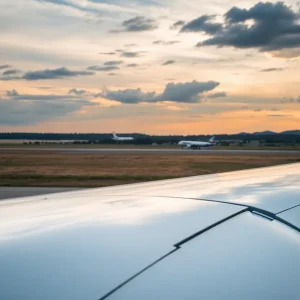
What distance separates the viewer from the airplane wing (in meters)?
1.25

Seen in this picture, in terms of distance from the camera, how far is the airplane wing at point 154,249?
1.25 m

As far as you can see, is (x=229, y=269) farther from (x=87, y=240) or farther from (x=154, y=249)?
(x=87, y=240)

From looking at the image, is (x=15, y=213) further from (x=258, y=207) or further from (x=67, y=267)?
(x=258, y=207)

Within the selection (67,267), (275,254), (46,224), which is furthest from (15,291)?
(275,254)

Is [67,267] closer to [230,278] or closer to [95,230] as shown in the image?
[95,230]

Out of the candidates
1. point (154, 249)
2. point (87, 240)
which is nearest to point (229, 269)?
point (154, 249)

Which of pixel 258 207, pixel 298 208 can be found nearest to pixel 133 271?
pixel 258 207

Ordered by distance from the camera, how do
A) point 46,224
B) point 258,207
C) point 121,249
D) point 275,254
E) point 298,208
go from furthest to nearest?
point 298,208, point 258,207, point 46,224, point 275,254, point 121,249

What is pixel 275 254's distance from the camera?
157cm

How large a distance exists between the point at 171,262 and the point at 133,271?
0.13 m

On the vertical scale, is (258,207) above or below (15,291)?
above

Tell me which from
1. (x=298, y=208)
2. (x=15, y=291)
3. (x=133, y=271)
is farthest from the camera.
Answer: (x=298, y=208)

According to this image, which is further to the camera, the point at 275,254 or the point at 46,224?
the point at 46,224

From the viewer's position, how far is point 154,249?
4.73 ft
